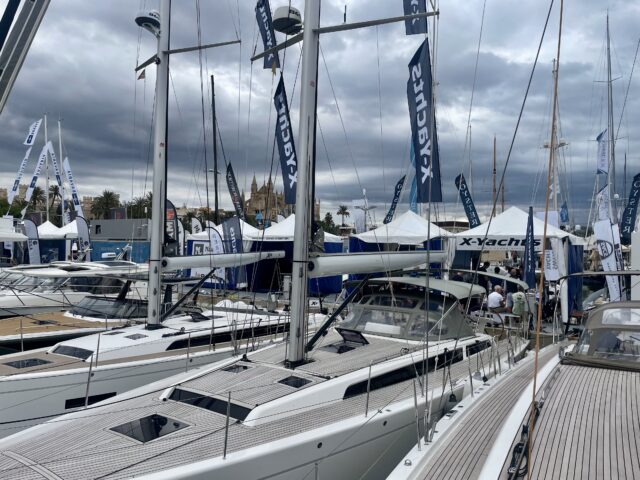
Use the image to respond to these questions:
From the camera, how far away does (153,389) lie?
5.95m

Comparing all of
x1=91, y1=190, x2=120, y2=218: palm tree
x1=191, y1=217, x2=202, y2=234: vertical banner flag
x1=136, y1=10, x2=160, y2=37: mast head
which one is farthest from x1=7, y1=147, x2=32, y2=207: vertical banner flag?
x1=91, y1=190, x2=120, y2=218: palm tree

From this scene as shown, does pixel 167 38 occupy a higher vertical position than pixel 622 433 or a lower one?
higher

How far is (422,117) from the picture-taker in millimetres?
8133

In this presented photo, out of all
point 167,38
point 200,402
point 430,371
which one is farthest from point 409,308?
point 167,38

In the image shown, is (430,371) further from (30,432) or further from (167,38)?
(167,38)

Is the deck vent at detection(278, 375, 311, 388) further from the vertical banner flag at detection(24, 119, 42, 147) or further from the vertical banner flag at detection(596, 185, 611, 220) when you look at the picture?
the vertical banner flag at detection(24, 119, 42, 147)

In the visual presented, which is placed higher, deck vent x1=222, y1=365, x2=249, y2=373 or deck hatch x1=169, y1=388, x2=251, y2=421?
deck vent x1=222, y1=365, x2=249, y2=373

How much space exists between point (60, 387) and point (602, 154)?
54.5ft

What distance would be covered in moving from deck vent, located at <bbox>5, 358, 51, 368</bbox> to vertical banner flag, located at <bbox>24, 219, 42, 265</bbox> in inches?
634

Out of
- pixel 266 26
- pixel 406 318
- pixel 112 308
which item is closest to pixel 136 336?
pixel 112 308

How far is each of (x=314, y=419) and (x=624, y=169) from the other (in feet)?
68.4

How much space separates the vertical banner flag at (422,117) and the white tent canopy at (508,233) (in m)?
6.09

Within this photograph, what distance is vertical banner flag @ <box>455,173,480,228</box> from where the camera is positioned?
2022 centimetres

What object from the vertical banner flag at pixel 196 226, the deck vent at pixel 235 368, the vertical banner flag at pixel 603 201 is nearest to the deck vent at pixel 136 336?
the deck vent at pixel 235 368
